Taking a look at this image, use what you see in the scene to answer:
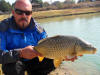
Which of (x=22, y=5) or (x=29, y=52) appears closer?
(x=29, y=52)

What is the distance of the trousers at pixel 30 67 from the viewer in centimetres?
265

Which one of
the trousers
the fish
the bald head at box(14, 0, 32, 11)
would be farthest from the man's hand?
the bald head at box(14, 0, 32, 11)

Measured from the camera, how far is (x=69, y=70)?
4.67 m

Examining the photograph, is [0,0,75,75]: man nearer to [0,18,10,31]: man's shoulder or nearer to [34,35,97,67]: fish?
[0,18,10,31]: man's shoulder

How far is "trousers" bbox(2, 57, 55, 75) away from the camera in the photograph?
2.65 m

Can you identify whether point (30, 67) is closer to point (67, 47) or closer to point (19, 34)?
point (19, 34)

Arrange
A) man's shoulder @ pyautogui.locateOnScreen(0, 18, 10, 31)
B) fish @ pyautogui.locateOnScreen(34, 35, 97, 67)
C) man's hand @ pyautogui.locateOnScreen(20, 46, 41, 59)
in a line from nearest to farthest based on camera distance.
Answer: fish @ pyautogui.locateOnScreen(34, 35, 97, 67)
man's hand @ pyautogui.locateOnScreen(20, 46, 41, 59)
man's shoulder @ pyautogui.locateOnScreen(0, 18, 10, 31)

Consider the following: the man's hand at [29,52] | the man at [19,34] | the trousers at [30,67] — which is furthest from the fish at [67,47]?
the trousers at [30,67]

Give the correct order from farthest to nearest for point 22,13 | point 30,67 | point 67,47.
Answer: point 30,67, point 22,13, point 67,47

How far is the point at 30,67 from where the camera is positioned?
294cm

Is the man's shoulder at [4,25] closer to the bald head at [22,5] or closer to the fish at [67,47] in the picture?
the bald head at [22,5]

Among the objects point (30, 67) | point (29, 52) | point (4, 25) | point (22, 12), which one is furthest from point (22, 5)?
point (30, 67)

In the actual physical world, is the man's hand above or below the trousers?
above

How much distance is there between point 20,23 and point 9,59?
559 millimetres
